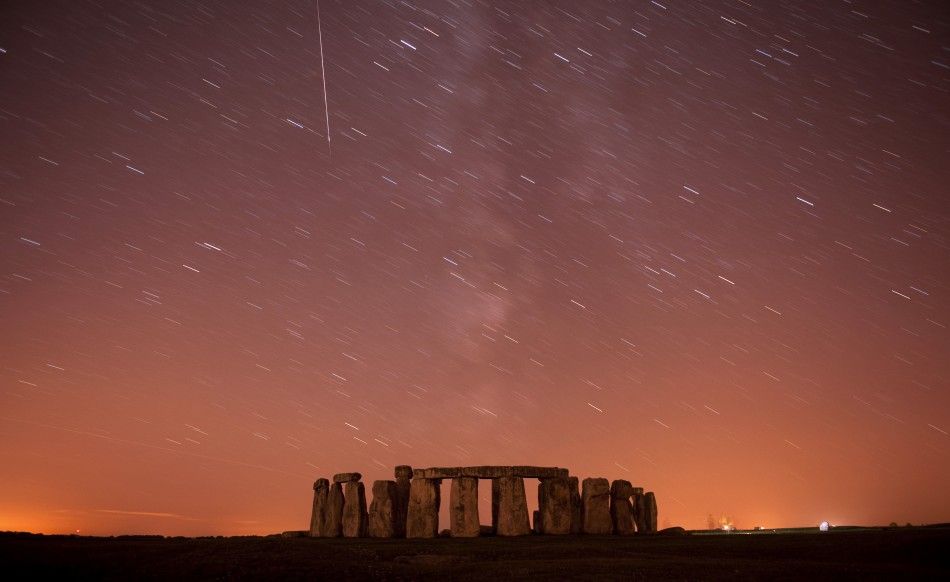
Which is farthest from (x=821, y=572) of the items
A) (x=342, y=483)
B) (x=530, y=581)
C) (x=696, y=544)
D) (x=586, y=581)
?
(x=342, y=483)

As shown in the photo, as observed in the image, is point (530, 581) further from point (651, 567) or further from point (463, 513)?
point (463, 513)

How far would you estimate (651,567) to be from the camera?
1245 cm

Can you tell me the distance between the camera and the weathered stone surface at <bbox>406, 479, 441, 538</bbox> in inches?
923

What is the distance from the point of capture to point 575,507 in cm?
2530

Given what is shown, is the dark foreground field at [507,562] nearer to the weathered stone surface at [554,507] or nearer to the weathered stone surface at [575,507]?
the weathered stone surface at [554,507]

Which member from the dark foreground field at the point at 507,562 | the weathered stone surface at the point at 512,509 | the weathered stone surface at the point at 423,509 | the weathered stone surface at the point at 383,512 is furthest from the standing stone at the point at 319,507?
the dark foreground field at the point at 507,562

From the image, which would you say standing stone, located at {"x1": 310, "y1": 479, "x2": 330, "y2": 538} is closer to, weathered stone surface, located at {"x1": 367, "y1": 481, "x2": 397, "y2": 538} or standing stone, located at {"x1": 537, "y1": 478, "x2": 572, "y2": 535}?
weathered stone surface, located at {"x1": 367, "y1": 481, "x2": 397, "y2": 538}

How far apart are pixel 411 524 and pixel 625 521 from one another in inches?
307

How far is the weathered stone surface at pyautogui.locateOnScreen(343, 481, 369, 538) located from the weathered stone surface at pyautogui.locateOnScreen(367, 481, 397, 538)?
1.48ft

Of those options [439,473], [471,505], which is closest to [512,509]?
[471,505]

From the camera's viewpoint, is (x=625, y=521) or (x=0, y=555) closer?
(x=0, y=555)

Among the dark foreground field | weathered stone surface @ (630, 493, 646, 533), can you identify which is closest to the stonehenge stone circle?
weathered stone surface @ (630, 493, 646, 533)

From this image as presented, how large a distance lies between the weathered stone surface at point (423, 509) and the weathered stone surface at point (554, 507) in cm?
370

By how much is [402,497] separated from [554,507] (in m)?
5.65
